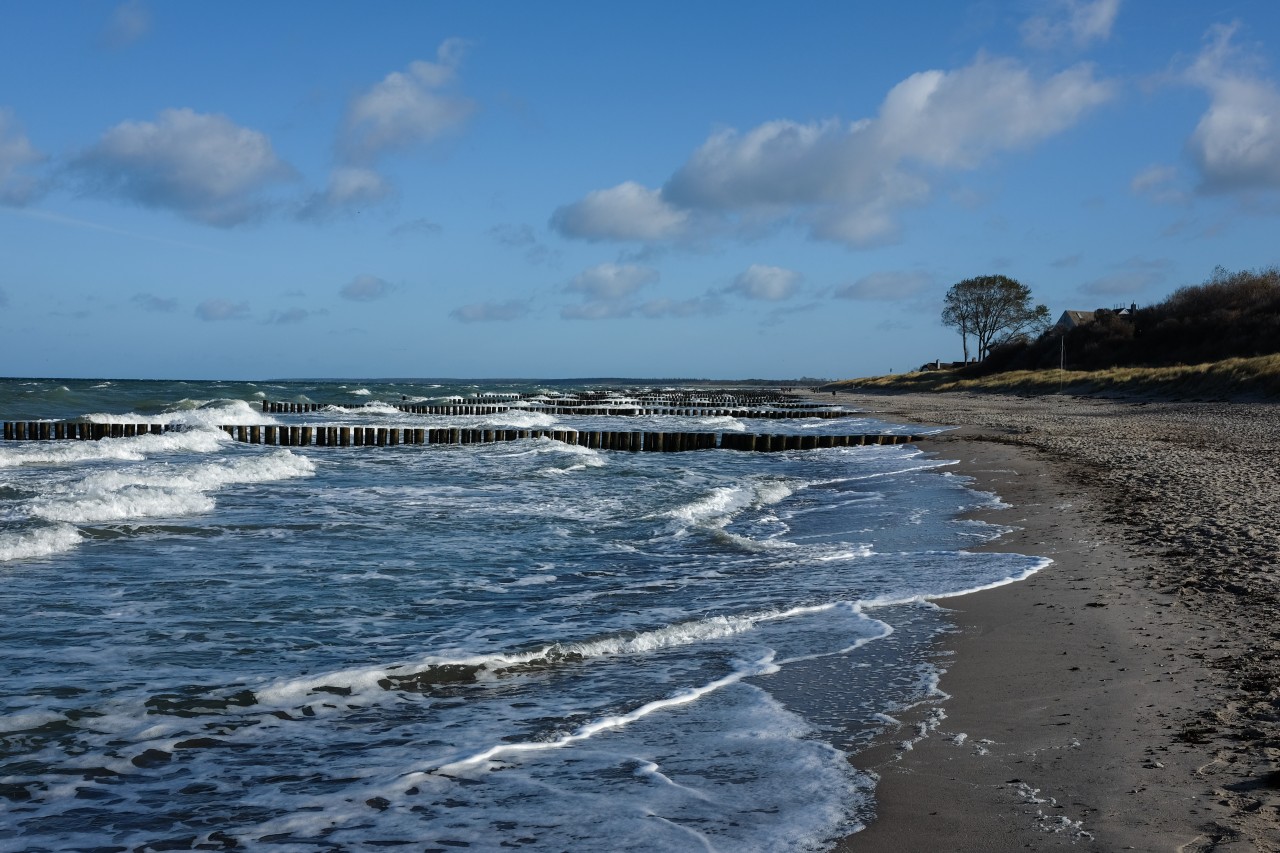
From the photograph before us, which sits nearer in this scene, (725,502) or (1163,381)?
(725,502)

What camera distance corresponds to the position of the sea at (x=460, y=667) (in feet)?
11.8

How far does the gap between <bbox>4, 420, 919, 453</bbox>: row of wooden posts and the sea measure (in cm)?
1214

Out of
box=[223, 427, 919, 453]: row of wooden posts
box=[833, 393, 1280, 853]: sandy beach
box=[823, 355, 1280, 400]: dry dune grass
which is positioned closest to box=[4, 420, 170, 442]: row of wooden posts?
box=[223, 427, 919, 453]: row of wooden posts

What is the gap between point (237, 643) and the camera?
6211 millimetres

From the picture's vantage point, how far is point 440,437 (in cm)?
2792

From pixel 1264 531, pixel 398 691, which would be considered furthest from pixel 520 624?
pixel 1264 531

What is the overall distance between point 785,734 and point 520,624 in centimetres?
292

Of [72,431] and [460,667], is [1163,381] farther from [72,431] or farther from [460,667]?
[460,667]

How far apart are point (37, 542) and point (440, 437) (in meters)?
18.4

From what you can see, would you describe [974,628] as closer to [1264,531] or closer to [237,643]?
[1264,531]

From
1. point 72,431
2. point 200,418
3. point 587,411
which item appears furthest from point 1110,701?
point 587,411

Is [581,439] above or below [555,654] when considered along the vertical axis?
above

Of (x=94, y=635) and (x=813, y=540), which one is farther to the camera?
(x=813, y=540)

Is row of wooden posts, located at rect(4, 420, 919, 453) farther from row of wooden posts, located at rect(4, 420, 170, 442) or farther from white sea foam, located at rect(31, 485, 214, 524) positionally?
white sea foam, located at rect(31, 485, 214, 524)
